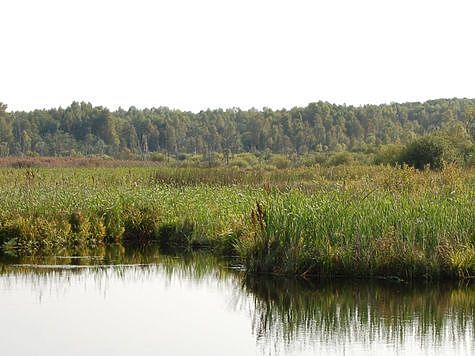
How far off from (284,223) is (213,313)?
2776 millimetres

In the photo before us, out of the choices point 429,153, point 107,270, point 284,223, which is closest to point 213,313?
point 284,223

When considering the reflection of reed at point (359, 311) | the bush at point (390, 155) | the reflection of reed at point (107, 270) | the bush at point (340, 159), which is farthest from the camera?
the bush at point (340, 159)

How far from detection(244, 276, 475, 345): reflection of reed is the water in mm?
16

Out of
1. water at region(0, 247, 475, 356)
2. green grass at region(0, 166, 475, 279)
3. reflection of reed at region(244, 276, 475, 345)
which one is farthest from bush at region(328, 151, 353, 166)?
reflection of reed at region(244, 276, 475, 345)

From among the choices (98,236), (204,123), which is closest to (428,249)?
(98,236)

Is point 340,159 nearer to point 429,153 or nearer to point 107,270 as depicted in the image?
point 429,153

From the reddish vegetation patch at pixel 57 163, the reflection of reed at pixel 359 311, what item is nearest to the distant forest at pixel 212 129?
the reddish vegetation patch at pixel 57 163

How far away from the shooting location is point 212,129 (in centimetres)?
10912

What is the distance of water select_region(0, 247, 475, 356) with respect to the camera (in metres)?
11.8

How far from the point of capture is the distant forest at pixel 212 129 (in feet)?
313

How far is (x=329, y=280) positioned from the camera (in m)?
15.7

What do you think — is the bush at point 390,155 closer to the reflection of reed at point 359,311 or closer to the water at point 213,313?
the water at point 213,313

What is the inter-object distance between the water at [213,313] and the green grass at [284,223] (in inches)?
18.6

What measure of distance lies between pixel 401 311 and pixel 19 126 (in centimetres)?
9666
